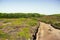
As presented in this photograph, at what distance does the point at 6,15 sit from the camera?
137 ft

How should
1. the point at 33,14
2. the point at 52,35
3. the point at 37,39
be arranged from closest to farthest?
the point at 37,39, the point at 52,35, the point at 33,14

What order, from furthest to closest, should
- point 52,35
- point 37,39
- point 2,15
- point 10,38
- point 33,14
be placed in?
point 33,14
point 2,15
point 52,35
point 37,39
point 10,38

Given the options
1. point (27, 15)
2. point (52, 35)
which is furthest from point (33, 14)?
point (52, 35)

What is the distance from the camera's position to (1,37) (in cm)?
1498

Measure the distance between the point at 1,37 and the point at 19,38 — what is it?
1.51 metres

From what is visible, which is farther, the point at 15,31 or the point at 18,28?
the point at 18,28

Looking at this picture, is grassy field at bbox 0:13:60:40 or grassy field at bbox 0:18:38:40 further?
grassy field at bbox 0:13:60:40

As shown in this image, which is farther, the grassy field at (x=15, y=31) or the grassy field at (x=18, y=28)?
the grassy field at (x=18, y=28)

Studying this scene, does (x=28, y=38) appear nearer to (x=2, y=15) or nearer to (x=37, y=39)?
(x=37, y=39)

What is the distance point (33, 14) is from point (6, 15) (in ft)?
21.7

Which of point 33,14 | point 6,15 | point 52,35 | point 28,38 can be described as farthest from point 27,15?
point 28,38

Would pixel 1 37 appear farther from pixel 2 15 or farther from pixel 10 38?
pixel 2 15

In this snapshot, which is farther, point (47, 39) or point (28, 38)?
point (47, 39)

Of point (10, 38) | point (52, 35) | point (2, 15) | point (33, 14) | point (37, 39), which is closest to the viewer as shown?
point (10, 38)
